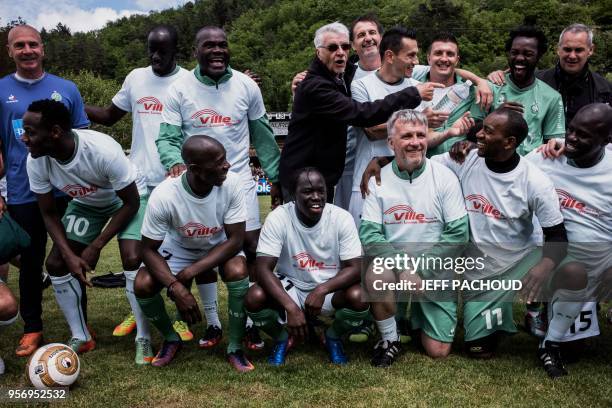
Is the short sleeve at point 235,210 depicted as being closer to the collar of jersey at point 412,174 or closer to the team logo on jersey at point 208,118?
the team logo on jersey at point 208,118

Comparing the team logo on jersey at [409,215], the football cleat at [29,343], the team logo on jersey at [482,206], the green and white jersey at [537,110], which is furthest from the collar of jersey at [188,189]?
the green and white jersey at [537,110]

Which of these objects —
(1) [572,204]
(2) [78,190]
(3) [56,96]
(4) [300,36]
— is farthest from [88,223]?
(4) [300,36]

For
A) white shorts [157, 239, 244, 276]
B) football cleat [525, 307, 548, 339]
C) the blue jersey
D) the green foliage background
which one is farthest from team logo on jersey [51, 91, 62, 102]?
the green foliage background

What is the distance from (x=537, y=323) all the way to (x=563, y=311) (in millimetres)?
921

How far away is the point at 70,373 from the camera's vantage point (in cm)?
405

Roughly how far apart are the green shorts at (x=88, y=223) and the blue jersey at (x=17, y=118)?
452 mm

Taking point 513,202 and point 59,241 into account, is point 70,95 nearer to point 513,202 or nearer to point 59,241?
point 59,241

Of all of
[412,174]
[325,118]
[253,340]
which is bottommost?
[253,340]

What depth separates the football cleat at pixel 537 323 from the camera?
17.4 ft

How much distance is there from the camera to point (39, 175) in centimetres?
477

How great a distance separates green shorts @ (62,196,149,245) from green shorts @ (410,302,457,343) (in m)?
2.57

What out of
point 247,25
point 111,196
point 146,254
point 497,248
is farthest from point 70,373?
point 247,25

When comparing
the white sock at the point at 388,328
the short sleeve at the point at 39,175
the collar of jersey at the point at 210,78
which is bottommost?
the white sock at the point at 388,328

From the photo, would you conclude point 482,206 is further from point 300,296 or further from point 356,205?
point 300,296
